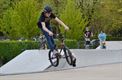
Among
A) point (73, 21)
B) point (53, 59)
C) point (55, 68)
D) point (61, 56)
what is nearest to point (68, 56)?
point (61, 56)

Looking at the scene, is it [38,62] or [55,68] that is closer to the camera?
[55,68]

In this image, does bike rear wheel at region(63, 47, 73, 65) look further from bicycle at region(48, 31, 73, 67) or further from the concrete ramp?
the concrete ramp

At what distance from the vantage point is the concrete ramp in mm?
17066

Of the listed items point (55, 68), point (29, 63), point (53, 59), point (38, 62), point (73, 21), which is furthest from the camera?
point (73, 21)

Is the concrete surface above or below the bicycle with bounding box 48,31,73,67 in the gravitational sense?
below

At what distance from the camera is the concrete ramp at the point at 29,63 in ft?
56.0

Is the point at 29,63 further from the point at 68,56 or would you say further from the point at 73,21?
the point at 73,21

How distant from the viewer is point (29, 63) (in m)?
17.5

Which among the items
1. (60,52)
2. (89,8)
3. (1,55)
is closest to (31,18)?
(1,55)

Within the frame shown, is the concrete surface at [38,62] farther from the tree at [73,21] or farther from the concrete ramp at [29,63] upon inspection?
the tree at [73,21]

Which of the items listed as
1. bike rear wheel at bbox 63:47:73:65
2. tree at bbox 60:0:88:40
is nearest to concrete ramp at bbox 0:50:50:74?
bike rear wheel at bbox 63:47:73:65

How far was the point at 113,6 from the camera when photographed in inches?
2191

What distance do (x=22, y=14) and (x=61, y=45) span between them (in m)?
29.0

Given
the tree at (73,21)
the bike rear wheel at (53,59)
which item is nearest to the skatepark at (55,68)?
the bike rear wheel at (53,59)
